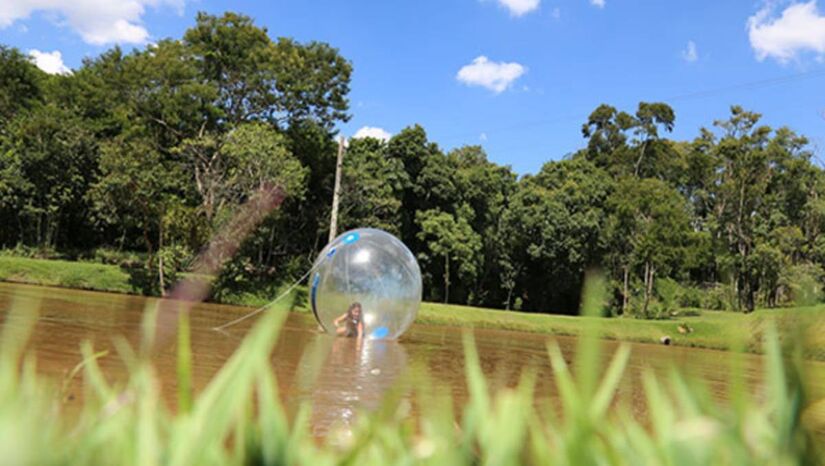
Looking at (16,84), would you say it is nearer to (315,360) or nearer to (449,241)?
(449,241)

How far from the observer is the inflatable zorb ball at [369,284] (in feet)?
35.8

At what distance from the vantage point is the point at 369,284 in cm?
1085

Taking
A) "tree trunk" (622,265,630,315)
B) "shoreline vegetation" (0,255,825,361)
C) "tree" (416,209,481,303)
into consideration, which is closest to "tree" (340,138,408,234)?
"tree" (416,209,481,303)

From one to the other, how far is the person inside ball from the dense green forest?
10.1m

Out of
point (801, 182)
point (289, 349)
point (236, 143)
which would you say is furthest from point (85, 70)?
point (801, 182)

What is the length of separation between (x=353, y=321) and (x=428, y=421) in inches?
408

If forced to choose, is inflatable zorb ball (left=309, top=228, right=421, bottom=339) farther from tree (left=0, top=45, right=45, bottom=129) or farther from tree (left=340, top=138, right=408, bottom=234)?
tree (left=0, top=45, right=45, bottom=129)

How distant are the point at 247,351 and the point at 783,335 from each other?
1.83ft

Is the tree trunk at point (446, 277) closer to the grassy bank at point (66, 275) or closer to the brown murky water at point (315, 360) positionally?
the grassy bank at point (66, 275)

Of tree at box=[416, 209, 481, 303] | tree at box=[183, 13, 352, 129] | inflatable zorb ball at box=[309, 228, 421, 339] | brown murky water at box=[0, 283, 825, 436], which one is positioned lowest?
brown murky water at box=[0, 283, 825, 436]

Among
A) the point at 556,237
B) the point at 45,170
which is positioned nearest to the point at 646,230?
the point at 556,237

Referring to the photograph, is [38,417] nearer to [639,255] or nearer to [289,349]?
[289,349]

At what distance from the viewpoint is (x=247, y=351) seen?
1.87ft

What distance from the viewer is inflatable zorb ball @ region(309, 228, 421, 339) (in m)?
10.9
